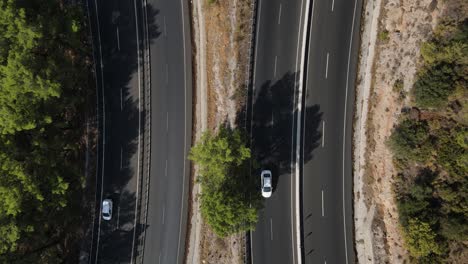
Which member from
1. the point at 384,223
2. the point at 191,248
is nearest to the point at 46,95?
the point at 191,248

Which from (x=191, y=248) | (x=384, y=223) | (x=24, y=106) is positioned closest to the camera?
(x=24, y=106)

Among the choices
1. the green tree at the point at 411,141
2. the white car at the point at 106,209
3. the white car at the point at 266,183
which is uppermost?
the green tree at the point at 411,141

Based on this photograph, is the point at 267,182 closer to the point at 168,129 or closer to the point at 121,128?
the point at 168,129

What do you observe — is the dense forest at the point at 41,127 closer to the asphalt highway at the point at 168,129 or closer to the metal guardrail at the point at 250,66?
the asphalt highway at the point at 168,129

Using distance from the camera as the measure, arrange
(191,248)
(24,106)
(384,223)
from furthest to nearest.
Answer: (191,248) → (384,223) → (24,106)

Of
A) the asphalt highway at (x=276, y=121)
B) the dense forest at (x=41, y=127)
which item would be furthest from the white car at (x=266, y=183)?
the dense forest at (x=41, y=127)

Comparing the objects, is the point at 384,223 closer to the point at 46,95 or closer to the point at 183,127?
the point at 183,127

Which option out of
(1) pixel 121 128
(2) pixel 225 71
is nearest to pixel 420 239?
(2) pixel 225 71
